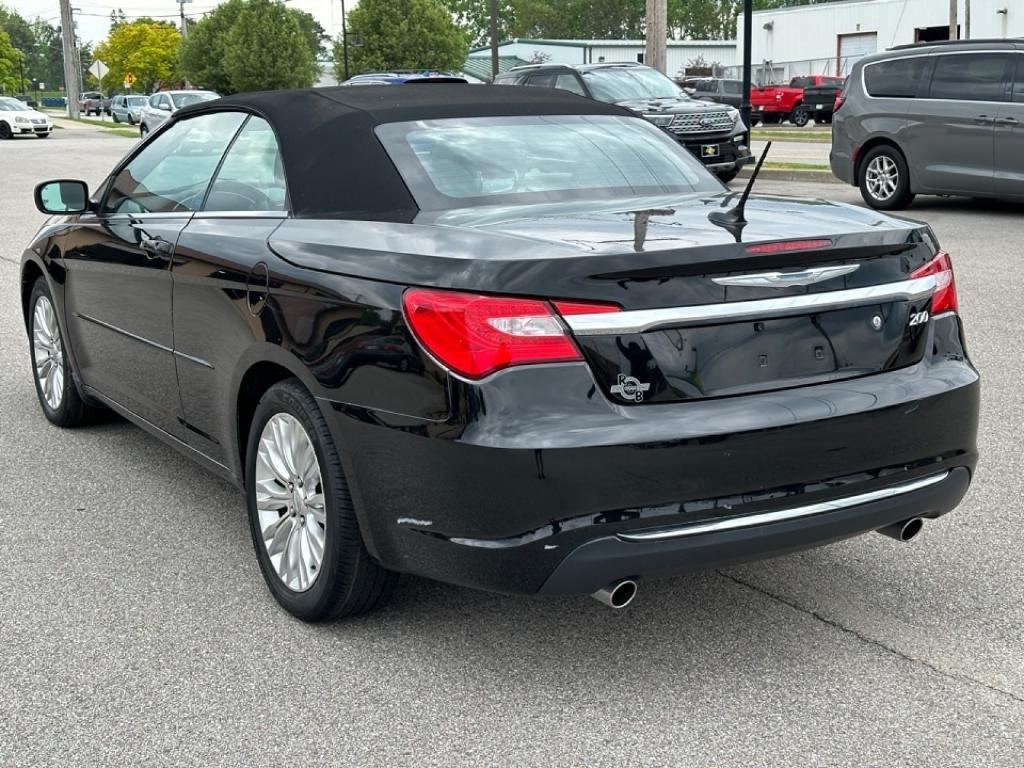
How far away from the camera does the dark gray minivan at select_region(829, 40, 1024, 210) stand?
A: 13.7m

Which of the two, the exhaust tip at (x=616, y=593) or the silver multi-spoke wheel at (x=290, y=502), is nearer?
the exhaust tip at (x=616, y=593)

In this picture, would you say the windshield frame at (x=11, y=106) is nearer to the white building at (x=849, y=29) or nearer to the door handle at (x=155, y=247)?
the white building at (x=849, y=29)

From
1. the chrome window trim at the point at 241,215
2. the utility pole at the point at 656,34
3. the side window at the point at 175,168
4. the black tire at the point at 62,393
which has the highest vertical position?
the utility pole at the point at 656,34

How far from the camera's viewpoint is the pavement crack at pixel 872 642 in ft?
11.1

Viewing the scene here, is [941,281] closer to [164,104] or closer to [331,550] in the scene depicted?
[331,550]

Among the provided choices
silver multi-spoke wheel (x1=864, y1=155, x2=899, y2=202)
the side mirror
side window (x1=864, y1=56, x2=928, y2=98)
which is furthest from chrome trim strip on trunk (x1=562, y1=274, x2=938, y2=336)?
side window (x1=864, y1=56, x2=928, y2=98)

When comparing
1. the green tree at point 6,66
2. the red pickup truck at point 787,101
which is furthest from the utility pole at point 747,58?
the green tree at point 6,66

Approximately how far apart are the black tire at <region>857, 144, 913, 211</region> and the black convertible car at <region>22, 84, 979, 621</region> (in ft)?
36.2

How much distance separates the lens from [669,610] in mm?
3943

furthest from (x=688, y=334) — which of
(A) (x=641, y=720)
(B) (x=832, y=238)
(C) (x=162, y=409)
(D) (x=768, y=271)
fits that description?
(C) (x=162, y=409)

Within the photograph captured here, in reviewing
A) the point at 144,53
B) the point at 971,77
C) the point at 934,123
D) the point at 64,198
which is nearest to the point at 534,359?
the point at 64,198

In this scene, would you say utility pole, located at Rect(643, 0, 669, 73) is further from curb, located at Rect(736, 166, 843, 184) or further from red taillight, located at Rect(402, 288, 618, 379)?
red taillight, located at Rect(402, 288, 618, 379)

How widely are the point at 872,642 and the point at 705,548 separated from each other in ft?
2.55

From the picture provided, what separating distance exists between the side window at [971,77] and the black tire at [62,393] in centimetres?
1077
